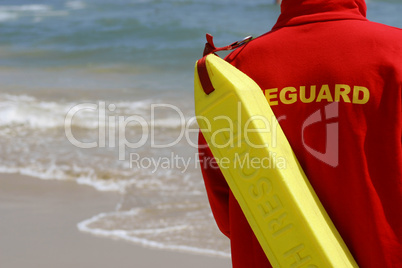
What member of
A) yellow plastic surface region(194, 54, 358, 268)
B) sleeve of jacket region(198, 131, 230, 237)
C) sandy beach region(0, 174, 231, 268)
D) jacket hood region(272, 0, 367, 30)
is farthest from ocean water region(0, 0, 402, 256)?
jacket hood region(272, 0, 367, 30)

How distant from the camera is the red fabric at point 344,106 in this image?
1527 millimetres

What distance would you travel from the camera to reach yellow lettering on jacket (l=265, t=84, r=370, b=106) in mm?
1536

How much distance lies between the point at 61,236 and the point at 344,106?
2988 mm

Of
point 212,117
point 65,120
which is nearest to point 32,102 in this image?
point 65,120

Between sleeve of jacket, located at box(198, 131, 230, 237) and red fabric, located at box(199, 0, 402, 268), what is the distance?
0.99 ft

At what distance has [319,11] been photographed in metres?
1.63

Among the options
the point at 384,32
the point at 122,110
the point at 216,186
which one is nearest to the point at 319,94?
the point at 384,32

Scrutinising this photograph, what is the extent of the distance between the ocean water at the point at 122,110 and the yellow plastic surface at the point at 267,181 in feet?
7.79

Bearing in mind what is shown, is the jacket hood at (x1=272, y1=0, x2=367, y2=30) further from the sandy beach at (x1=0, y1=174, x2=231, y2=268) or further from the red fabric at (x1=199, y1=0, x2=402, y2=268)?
the sandy beach at (x1=0, y1=174, x2=231, y2=268)

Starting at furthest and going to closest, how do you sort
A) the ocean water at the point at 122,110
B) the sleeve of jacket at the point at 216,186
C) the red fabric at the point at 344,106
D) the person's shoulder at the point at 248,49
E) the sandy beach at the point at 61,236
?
the ocean water at the point at 122,110 → the sandy beach at the point at 61,236 → the sleeve of jacket at the point at 216,186 → the person's shoulder at the point at 248,49 → the red fabric at the point at 344,106

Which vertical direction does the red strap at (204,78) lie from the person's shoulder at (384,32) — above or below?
below

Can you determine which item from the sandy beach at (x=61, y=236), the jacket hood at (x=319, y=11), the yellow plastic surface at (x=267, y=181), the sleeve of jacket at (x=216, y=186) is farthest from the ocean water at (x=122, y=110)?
the jacket hood at (x=319, y=11)

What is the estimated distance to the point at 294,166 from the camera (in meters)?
1.60

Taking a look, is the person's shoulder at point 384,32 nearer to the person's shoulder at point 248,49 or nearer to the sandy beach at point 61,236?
the person's shoulder at point 248,49
